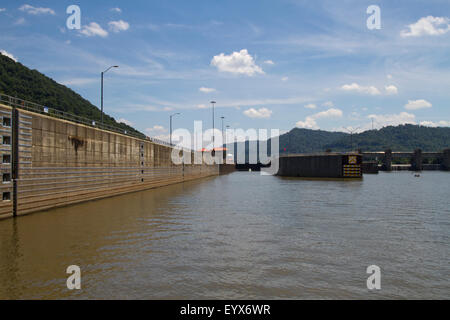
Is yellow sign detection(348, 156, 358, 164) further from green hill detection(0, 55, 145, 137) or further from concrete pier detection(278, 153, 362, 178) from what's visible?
green hill detection(0, 55, 145, 137)

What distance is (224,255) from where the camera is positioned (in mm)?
12867

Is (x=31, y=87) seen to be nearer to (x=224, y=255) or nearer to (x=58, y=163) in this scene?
(x=58, y=163)

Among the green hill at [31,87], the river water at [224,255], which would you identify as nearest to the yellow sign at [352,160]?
the river water at [224,255]

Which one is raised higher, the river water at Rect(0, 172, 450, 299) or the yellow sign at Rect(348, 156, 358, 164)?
the yellow sign at Rect(348, 156, 358, 164)

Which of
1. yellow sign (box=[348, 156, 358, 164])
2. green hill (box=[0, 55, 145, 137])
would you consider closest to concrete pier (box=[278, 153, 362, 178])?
yellow sign (box=[348, 156, 358, 164])

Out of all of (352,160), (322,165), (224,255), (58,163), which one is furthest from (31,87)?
(224,255)

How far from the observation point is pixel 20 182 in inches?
832

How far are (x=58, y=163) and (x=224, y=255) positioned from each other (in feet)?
58.8

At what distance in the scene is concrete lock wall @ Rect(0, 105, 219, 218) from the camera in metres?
20.7

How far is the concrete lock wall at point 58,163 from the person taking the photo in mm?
20702

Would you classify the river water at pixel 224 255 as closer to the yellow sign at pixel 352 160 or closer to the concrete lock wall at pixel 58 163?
the concrete lock wall at pixel 58 163

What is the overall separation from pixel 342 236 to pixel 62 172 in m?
19.7

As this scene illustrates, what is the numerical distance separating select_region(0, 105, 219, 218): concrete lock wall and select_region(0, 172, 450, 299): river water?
1.84 metres
